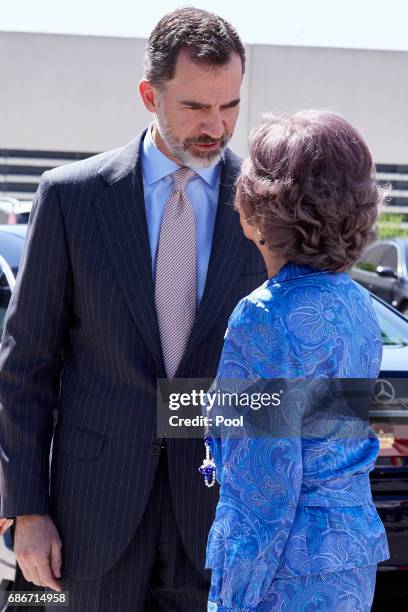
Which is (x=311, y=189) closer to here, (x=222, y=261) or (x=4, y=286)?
(x=222, y=261)

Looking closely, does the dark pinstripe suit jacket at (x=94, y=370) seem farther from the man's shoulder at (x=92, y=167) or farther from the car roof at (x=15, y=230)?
the car roof at (x=15, y=230)

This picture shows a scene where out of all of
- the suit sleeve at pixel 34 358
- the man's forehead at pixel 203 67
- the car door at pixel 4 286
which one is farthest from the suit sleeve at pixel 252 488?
the car door at pixel 4 286

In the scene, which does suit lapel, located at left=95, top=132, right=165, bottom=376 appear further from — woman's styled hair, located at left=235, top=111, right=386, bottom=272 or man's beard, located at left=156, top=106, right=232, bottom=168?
woman's styled hair, located at left=235, top=111, right=386, bottom=272

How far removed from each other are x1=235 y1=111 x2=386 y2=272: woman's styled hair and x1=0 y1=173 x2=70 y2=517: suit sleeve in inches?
24.1

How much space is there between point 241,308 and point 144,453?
2.19 ft

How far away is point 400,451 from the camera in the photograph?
3.64 meters

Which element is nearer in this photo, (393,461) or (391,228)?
(393,461)

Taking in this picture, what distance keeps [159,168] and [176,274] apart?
0.89 feet

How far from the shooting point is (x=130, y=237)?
92.0 inches

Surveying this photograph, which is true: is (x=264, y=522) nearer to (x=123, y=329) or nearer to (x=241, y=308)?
(x=241, y=308)

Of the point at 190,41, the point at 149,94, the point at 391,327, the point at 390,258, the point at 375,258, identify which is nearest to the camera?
the point at 190,41

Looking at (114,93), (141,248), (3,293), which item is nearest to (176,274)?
(141,248)

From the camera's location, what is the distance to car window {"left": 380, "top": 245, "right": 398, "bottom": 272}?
12.0 metres

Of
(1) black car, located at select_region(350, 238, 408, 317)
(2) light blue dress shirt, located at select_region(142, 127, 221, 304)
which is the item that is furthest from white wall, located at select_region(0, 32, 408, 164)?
(2) light blue dress shirt, located at select_region(142, 127, 221, 304)
